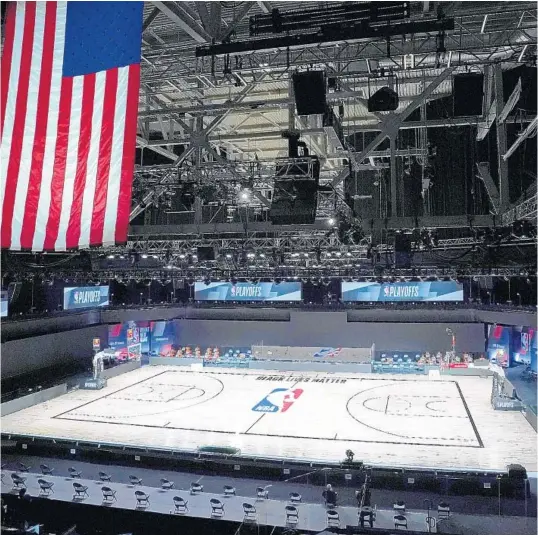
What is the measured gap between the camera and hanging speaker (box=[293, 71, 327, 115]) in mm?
7703

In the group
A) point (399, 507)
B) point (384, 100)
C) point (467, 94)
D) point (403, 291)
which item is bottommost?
Answer: point (399, 507)

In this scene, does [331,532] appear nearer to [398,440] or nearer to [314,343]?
[398,440]

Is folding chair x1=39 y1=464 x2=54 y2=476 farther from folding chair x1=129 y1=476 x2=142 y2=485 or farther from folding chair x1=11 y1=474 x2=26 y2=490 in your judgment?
folding chair x1=129 y1=476 x2=142 y2=485

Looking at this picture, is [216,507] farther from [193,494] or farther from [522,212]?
[522,212]

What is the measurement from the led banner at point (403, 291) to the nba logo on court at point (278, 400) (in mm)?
8180

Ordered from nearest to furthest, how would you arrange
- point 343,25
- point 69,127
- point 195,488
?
1. point 69,127
2. point 343,25
3. point 195,488

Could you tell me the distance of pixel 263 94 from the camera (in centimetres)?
1377

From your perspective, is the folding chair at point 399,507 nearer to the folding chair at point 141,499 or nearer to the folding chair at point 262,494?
the folding chair at point 262,494

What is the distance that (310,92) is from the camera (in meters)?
7.81

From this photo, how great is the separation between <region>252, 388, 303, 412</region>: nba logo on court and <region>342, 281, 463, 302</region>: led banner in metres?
8.18

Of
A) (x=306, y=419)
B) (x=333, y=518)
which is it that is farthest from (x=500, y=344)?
(x=333, y=518)

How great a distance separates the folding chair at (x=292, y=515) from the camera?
1136cm

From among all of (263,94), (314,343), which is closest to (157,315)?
(314,343)

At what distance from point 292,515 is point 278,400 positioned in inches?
414
